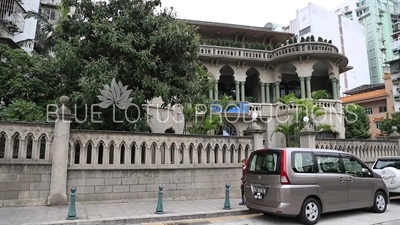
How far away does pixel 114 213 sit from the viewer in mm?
7441

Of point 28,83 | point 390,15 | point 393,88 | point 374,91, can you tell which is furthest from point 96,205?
point 390,15

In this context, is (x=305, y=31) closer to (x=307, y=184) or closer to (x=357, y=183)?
(x=357, y=183)

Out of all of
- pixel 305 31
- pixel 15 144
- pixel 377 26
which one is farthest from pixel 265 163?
pixel 377 26

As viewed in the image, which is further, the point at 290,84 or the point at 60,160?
the point at 290,84

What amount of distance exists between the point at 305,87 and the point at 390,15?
204 ft

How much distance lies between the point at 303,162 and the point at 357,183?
1955mm

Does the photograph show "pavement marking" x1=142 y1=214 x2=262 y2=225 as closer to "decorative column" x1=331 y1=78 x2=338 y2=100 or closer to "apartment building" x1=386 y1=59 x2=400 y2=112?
"decorative column" x1=331 y1=78 x2=338 y2=100

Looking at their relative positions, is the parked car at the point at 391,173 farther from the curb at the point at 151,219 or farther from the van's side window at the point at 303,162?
the curb at the point at 151,219

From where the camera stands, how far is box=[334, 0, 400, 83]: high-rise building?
63.6m

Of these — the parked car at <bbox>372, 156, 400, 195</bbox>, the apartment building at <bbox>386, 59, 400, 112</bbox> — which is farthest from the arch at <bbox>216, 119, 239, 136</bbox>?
the apartment building at <bbox>386, 59, 400, 112</bbox>

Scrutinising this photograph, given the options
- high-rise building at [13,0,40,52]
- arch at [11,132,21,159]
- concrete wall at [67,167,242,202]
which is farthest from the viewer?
high-rise building at [13,0,40,52]

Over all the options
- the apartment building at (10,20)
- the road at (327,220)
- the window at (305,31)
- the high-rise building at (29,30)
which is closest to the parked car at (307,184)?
the road at (327,220)

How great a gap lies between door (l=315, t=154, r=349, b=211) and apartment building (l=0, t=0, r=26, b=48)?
61.7ft

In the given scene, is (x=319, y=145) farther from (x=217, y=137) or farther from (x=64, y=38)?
(x=64, y=38)
